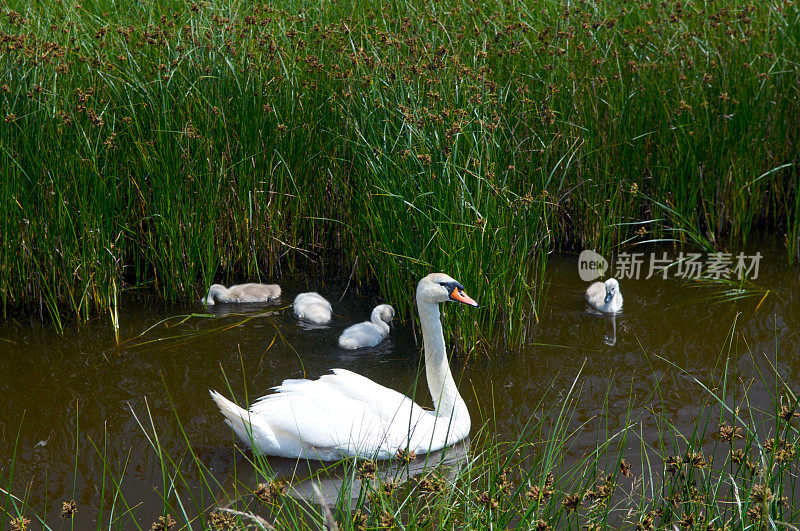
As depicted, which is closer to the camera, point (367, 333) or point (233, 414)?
point (233, 414)

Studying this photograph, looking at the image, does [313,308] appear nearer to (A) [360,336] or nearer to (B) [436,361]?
(A) [360,336]

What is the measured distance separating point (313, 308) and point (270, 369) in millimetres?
695

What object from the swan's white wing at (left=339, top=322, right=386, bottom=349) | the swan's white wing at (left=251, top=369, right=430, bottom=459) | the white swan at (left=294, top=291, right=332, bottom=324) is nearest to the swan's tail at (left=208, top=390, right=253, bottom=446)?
the swan's white wing at (left=251, top=369, right=430, bottom=459)

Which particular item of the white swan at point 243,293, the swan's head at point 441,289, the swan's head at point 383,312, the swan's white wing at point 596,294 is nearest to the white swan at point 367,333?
the swan's head at point 383,312

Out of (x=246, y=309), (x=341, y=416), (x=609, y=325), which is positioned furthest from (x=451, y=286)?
(x=246, y=309)

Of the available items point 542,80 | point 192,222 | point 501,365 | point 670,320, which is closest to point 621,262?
point 670,320

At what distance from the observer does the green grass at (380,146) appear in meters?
5.18

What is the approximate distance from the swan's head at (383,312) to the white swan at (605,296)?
149cm

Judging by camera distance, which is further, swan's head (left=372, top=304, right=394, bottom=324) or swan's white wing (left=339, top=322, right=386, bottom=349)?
swan's head (left=372, top=304, right=394, bottom=324)

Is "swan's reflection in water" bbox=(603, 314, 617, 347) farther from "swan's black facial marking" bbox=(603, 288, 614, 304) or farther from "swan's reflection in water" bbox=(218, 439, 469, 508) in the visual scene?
"swan's reflection in water" bbox=(218, 439, 469, 508)

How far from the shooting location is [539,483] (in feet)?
8.68

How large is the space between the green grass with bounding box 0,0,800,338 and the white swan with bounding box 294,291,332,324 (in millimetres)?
424

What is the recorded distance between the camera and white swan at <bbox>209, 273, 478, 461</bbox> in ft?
13.2

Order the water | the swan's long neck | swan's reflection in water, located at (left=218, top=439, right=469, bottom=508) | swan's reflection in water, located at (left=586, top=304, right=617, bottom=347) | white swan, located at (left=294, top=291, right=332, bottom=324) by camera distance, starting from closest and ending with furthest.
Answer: swan's reflection in water, located at (left=218, top=439, right=469, bottom=508) < the water < the swan's long neck < swan's reflection in water, located at (left=586, top=304, right=617, bottom=347) < white swan, located at (left=294, top=291, right=332, bottom=324)
